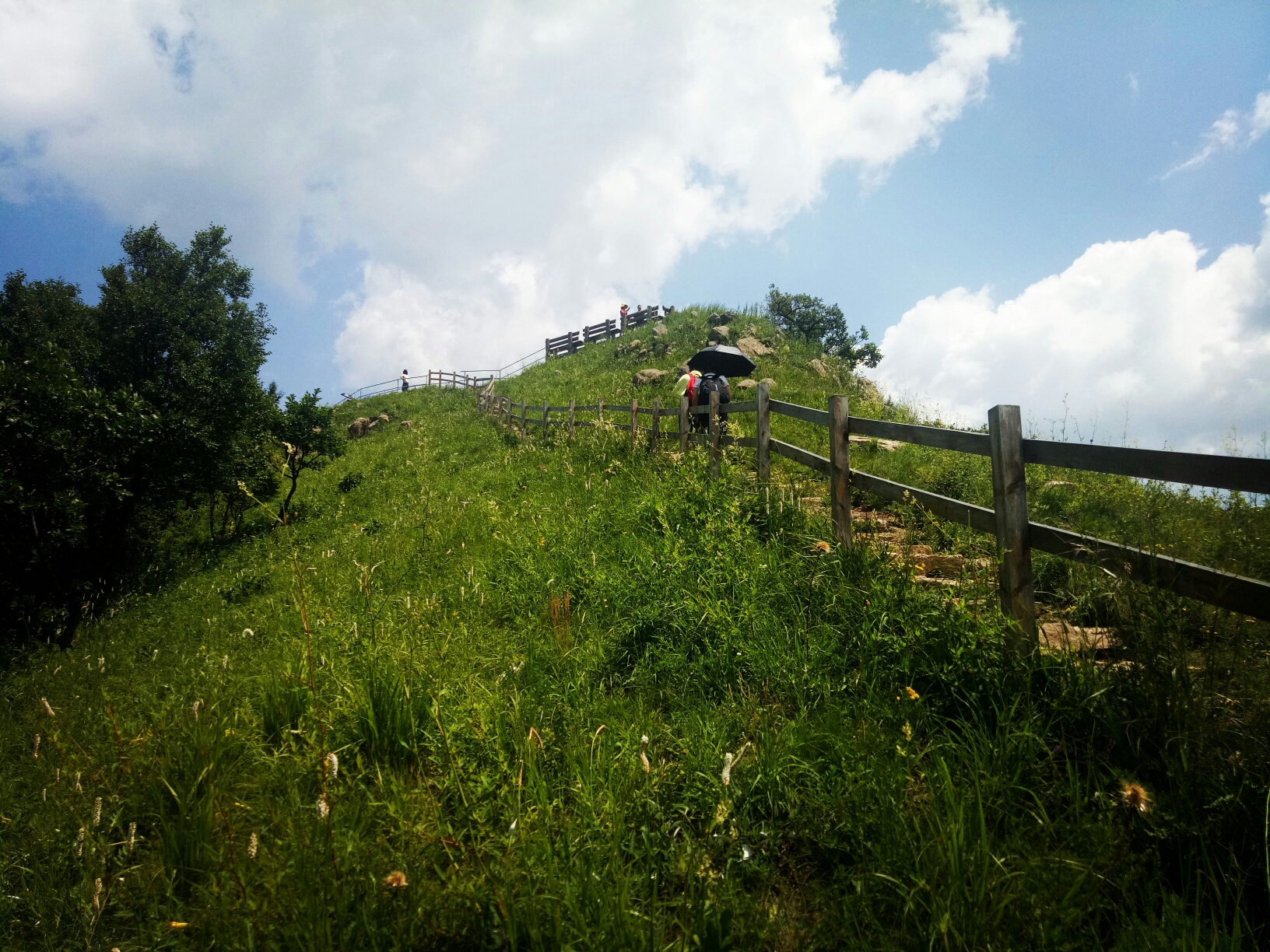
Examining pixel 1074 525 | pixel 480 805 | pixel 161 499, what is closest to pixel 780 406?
pixel 1074 525

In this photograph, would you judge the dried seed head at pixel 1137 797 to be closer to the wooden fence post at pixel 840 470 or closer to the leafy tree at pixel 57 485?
the wooden fence post at pixel 840 470

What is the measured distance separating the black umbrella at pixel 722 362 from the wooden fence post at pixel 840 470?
24.8ft

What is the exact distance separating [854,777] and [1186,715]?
4.53 feet

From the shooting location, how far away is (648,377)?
23391 millimetres

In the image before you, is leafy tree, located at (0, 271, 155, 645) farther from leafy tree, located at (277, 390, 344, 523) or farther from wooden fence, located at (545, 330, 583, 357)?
wooden fence, located at (545, 330, 583, 357)

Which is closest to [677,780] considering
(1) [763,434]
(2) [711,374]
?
(1) [763,434]

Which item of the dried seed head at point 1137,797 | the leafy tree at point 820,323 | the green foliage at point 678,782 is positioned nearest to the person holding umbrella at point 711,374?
the green foliage at point 678,782

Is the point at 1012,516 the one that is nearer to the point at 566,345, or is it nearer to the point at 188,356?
the point at 188,356

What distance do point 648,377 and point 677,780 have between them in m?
21.5

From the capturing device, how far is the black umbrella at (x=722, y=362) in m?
12.7

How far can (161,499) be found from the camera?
1418 cm

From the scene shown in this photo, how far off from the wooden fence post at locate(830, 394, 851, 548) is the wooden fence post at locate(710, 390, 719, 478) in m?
2.53

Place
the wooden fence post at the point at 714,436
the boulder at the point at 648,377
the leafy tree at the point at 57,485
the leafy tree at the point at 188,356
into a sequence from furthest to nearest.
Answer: the boulder at the point at 648,377
the leafy tree at the point at 188,356
the leafy tree at the point at 57,485
the wooden fence post at the point at 714,436

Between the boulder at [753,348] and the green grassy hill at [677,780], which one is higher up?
the boulder at [753,348]
